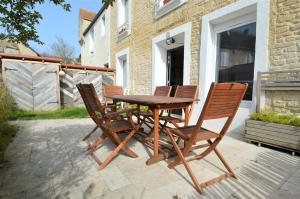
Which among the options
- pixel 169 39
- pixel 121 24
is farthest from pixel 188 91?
pixel 121 24

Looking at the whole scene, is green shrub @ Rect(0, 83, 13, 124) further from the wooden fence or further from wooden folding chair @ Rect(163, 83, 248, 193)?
wooden folding chair @ Rect(163, 83, 248, 193)

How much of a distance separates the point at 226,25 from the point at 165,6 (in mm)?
2266

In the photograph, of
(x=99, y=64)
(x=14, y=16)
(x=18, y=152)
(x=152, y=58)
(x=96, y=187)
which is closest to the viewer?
(x=96, y=187)

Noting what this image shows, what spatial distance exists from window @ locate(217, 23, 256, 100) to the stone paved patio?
1611 millimetres

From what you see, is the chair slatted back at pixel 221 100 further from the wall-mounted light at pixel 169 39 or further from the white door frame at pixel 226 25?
the wall-mounted light at pixel 169 39

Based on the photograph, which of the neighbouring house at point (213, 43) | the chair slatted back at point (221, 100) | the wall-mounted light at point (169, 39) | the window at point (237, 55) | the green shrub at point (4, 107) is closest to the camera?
the chair slatted back at point (221, 100)

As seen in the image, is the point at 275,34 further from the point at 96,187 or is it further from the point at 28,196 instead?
the point at 28,196

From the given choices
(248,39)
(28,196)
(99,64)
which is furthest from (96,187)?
(99,64)

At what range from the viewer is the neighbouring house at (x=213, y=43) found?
126 inches

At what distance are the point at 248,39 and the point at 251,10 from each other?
0.55 metres

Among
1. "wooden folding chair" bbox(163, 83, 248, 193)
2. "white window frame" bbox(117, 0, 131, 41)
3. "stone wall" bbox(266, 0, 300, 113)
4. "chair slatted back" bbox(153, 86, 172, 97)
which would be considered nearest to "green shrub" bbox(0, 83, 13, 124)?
"chair slatted back" bbox(153, 86, 172, 97)

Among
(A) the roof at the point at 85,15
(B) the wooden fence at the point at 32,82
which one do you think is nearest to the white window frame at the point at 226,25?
(B) the wooden fence at the point at 32,82

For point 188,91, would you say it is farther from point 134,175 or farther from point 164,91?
point 134,175

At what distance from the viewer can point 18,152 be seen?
2.88 m
